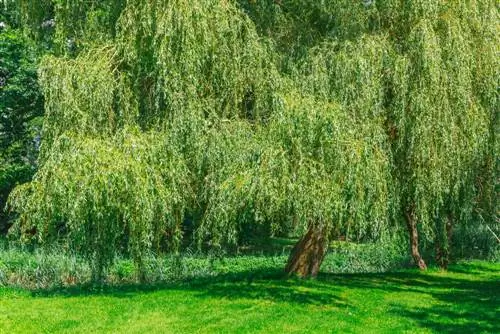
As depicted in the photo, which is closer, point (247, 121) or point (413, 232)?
point (247, 121)

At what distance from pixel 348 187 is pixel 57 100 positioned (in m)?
4.50

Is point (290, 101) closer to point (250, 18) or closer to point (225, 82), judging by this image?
point (225, 82)

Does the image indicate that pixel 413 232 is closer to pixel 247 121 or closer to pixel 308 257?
pixel 308 257

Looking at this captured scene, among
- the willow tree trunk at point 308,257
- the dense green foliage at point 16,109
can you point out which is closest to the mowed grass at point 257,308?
the willow tree trunk at point 308,257

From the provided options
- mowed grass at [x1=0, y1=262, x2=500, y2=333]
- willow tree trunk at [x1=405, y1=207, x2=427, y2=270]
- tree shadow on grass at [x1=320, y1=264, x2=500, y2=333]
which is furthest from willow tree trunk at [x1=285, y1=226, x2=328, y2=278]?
willow tree trunk at [x1=405, y1=207, x2=427, y2=270]

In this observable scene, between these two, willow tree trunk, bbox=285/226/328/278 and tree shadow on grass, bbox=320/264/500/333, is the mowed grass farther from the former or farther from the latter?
willow tree trunk, bbox=285/226/328/278

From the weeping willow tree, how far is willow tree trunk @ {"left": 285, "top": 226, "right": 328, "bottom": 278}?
188 centimetres

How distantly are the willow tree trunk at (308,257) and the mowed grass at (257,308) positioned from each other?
0.26m

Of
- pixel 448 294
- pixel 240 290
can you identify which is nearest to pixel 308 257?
pixel 240 290

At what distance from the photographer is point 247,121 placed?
10.2m

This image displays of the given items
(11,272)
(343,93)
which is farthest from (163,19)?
(11,272)

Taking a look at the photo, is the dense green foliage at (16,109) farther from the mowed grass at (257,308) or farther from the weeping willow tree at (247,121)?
the mowed grass at (257,308)

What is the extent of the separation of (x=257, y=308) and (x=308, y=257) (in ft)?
10.6

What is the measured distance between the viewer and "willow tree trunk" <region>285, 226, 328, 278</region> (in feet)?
39.7
